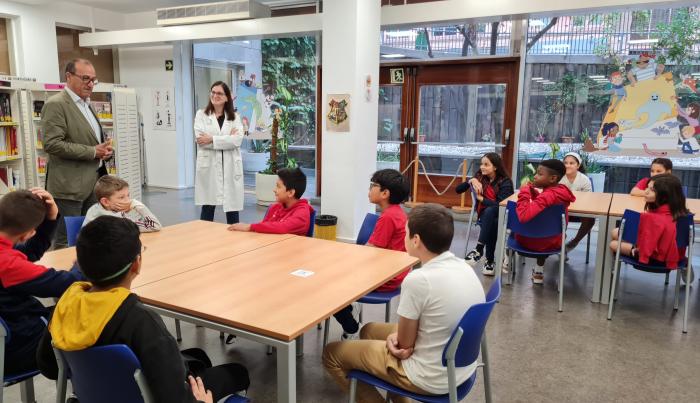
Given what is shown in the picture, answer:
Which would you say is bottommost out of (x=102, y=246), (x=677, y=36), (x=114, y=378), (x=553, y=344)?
(x=553, y=344)

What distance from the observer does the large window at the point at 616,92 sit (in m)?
5.74

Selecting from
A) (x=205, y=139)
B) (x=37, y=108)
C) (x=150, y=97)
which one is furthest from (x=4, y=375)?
(x=150, y=97)

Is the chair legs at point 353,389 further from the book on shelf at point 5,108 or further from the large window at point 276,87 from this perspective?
the large window at point 276,87

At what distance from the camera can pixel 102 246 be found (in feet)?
4.57

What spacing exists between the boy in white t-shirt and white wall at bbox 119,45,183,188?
782 cm

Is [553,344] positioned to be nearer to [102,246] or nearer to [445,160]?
[102,246]

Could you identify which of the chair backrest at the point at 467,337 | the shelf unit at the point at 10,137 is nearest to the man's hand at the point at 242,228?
the chair backrest at the point at 467,337

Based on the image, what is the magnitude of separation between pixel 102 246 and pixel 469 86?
6.41 metres

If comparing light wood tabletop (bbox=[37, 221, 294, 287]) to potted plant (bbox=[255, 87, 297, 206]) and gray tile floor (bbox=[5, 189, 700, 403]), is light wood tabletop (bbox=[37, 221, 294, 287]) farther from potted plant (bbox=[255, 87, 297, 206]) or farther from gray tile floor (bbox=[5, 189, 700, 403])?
potted plant (bbox=[255, 87, 297, 206])

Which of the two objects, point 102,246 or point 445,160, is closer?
point 102,246

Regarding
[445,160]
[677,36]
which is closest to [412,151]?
[445,160]

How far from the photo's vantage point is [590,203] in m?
4.11

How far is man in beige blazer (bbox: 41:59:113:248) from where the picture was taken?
3.35 meters

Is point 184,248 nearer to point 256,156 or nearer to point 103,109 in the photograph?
point 103,109
